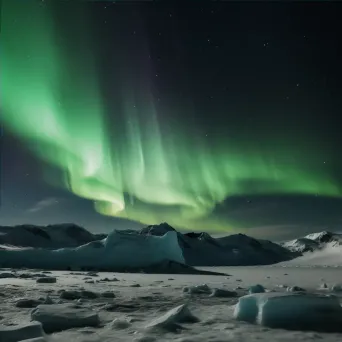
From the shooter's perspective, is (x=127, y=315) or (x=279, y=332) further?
(x=127, y=315)

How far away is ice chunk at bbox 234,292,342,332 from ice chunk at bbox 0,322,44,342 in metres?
2.73

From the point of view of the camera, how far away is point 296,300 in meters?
5.03

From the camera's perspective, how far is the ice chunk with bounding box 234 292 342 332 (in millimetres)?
4879

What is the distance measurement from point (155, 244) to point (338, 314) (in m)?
25.4

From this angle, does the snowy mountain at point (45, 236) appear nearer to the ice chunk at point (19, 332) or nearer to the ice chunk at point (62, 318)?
the ice chunk at point (62, 318)

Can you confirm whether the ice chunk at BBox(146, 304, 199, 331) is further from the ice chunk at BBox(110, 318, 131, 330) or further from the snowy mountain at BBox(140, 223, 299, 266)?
the snowy mountain at BBox(140, 223, 299, 266)

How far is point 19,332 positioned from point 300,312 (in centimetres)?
328

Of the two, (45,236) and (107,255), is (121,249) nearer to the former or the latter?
(107,255)

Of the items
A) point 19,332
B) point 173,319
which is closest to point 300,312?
point 173,319

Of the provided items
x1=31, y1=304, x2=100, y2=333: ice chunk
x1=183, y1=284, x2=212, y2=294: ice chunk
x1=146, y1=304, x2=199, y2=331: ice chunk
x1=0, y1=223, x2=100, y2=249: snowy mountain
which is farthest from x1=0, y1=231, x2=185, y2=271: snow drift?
x1=0, y1=223, x2=100, y2=249: snowy mountain

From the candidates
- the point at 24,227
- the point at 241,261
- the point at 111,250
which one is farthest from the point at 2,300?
the point at 241,261

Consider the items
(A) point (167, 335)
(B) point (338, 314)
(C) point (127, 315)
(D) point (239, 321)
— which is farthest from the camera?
(C) point (127, 315)

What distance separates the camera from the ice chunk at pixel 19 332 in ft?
13.2

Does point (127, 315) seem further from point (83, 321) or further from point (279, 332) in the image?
point (279, 332)
